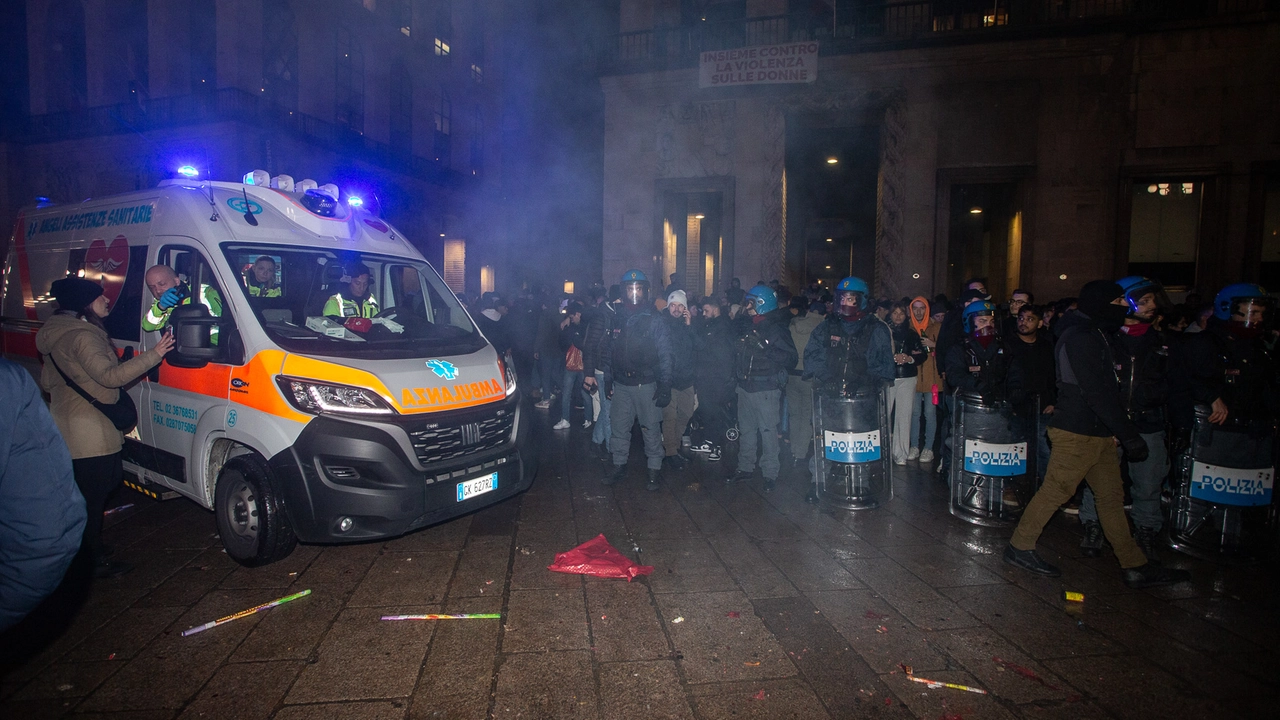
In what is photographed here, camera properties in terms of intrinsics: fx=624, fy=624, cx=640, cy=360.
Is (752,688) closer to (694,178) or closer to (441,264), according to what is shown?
(694,178)

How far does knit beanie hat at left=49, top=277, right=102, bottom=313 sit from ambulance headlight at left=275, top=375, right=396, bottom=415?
1.32m

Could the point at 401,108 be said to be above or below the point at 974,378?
above

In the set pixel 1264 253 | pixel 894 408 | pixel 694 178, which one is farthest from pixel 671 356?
pixel 1264 253

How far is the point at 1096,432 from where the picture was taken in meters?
3.79

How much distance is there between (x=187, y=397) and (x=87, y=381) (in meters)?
0.54

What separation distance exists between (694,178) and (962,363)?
1141 cm

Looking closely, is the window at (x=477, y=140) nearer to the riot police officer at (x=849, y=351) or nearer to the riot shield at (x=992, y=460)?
the riot police officer at (x=849, y=351)

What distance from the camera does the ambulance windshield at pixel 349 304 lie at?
408 cm

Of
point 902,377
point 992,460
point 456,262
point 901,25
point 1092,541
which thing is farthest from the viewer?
point 456,262

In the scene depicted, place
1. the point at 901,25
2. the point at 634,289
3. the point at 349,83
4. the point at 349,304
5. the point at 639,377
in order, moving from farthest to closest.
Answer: the point at 349,83, the point at 901,25, the point at 634,289, the point at 639,377, the point at 349,304

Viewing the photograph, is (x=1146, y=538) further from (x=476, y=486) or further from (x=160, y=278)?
(x=160, y=278)

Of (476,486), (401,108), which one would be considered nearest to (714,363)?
(476,486)

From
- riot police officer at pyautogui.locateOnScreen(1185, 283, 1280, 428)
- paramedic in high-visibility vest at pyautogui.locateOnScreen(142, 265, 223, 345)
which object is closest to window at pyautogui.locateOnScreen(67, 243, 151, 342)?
paramedic in high-visibility vest at pyautogui.locateOnScreen(142, 265, 223, 345)

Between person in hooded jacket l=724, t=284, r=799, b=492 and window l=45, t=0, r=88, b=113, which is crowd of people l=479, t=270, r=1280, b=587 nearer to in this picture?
person in hooded jacket l=724, t=284, r=799, b=492
